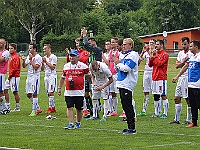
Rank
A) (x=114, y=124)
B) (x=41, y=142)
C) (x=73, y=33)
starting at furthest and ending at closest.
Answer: (x=73, y=33) → (x=114, y=124) → (x=41, y=142)

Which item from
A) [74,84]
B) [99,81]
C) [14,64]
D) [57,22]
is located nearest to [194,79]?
[74,84]

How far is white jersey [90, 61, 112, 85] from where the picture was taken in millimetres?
16766

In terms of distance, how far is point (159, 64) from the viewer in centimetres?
1769

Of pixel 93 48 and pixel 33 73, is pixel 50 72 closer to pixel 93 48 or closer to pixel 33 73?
pixel 33 73

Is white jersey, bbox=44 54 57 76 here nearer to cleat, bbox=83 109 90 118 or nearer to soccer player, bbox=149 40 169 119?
cleat, bbox=83 109 90 118

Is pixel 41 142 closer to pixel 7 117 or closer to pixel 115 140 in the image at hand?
pixel 115 140

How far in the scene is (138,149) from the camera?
38.4 ft

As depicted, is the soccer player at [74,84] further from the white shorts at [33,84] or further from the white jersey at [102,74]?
the white shorts at [33,84]

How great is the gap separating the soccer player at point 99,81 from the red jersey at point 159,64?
1.51 metres

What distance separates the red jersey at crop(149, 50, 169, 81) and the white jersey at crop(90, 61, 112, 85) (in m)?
1.47

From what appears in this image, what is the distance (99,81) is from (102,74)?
302 mm

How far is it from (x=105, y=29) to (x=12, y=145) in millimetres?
78891

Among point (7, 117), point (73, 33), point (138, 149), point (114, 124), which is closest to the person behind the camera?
point (138, 149)

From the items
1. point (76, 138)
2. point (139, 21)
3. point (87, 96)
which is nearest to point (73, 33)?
point (139, 21)
